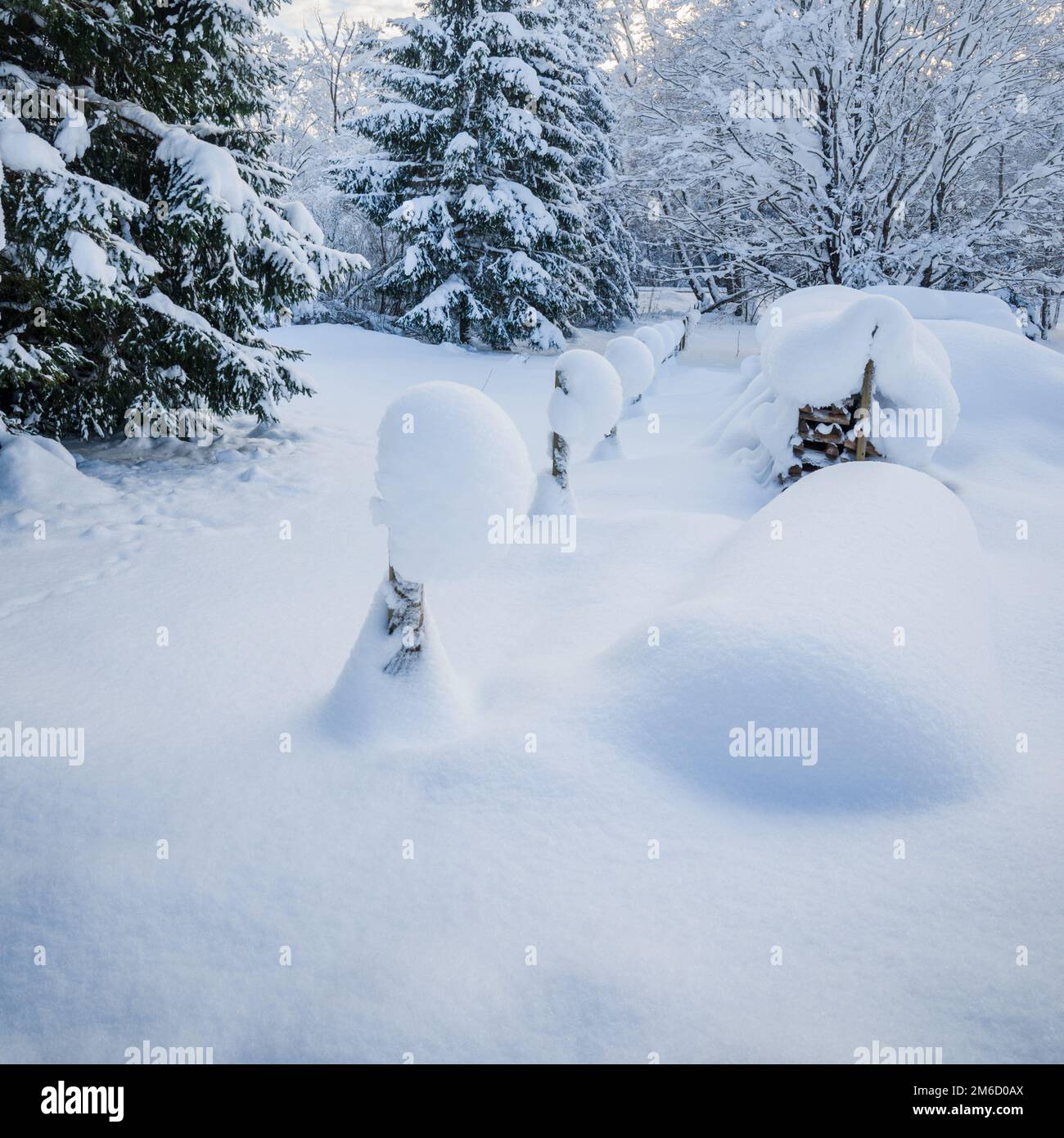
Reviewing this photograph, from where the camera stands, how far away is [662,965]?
191 centimetres

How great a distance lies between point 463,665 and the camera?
3.49 m

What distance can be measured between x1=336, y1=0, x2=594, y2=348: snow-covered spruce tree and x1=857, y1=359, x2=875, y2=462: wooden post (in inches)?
428

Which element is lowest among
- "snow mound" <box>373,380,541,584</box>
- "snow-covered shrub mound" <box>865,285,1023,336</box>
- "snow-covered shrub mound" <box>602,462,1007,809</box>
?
"snow-covered shrub mound" <box>602,462,1007,809</box>

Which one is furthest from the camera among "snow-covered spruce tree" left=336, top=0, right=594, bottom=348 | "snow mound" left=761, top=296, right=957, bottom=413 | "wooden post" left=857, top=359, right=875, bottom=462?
"snow-covered spruce tree" left=336, top=0, right=594, bottom=348

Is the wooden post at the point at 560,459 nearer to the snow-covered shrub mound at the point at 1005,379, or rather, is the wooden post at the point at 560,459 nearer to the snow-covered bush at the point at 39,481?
the snow-covered bush at the point at 39,481

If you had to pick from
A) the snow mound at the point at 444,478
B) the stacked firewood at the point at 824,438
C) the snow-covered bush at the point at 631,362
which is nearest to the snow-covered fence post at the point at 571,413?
the stacked firewood at the point at 824,438

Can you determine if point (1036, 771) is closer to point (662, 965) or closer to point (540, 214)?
point (662, 965)

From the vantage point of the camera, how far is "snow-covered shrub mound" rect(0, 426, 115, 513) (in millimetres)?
5148


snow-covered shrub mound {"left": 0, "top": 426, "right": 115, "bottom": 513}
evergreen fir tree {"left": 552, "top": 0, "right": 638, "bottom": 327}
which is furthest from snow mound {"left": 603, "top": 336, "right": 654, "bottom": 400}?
evergreen fir tree {"left": 552, "top": 0, "right": 638, "bottom": 327}

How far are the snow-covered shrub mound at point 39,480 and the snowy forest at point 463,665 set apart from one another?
0.03 metres

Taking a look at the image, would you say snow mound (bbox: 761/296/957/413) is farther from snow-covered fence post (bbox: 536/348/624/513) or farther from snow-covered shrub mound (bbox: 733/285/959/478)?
snow-covered fence post (bbox: 536/348/624/513)

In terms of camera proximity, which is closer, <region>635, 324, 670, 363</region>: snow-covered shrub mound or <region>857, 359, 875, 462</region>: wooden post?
<region>857, 359, 875, 462</region>: wooden post

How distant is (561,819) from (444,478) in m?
1.23

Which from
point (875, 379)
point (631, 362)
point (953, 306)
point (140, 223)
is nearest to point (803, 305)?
point (631, 362)
